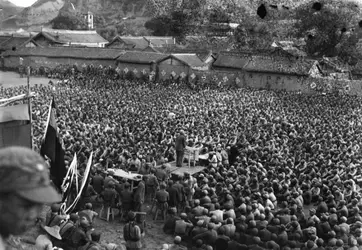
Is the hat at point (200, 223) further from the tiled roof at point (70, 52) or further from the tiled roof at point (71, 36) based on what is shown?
the tiled roof at point (71, 36)

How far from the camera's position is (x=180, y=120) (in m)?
21.0

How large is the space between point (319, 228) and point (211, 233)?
101 inches

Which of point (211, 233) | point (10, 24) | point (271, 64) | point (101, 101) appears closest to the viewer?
point (211, 233)

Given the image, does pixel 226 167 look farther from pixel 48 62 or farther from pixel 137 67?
pixel 48 62

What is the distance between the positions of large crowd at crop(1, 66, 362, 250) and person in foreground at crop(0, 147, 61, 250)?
606 centimetres

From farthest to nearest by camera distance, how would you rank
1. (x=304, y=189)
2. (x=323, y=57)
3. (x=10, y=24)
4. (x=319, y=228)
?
(x=10, y=24) < (x=323, y=57) < (x=304, y=189) < (x=319, y=228)

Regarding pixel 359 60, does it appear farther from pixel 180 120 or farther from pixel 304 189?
pixel 304 189

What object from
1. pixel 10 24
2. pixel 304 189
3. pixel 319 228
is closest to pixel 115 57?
pixel 304 189

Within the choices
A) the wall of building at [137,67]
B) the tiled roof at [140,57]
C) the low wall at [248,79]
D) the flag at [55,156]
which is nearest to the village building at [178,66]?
the low wall at [248,79]

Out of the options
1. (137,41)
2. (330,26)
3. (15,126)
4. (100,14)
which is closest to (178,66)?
(330,26)

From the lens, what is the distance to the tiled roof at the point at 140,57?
43281mm

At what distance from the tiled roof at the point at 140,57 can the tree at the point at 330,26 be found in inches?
584

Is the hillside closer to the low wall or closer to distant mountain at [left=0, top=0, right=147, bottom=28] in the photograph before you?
distant mountain at [left=0, top=0, right=147, bottom=28]

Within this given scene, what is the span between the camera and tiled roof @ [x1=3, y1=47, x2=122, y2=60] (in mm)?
47000
